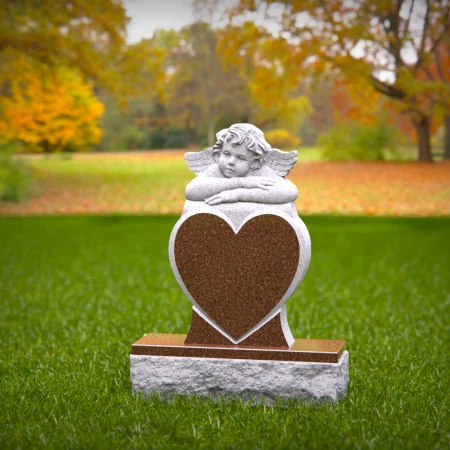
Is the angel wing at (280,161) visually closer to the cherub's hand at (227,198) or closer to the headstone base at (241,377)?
the cherub's hand at (227,198)

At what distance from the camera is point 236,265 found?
544 cm

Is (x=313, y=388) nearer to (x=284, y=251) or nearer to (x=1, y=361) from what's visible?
(x=284, y=251)

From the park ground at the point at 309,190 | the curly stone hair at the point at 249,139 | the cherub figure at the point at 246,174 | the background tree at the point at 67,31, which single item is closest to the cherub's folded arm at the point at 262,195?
the cherub figure at the point at 246,174

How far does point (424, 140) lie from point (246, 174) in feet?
74.7

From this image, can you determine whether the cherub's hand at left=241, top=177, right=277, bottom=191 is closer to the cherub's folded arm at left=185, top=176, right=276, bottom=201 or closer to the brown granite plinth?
the cherub's folded arm at left=185, top=176, right=276, bottom=201

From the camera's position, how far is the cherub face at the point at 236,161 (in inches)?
216

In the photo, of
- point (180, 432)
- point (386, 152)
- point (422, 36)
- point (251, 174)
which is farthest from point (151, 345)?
point (386, 152)

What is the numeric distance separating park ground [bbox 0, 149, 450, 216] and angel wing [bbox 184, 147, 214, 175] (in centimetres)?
1554

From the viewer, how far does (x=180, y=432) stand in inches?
179

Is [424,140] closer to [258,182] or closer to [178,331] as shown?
[178,331]

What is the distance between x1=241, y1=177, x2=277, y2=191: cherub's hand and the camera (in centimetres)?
542

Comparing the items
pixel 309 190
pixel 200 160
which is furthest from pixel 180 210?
pixel 200 160

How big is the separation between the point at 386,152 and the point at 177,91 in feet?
32.3

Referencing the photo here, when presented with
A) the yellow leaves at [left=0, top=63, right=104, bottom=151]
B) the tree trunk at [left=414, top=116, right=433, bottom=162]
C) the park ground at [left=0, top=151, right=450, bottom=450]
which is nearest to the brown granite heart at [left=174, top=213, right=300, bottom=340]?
the park ground at [left=0, top=151, right=450, bottom=450]
